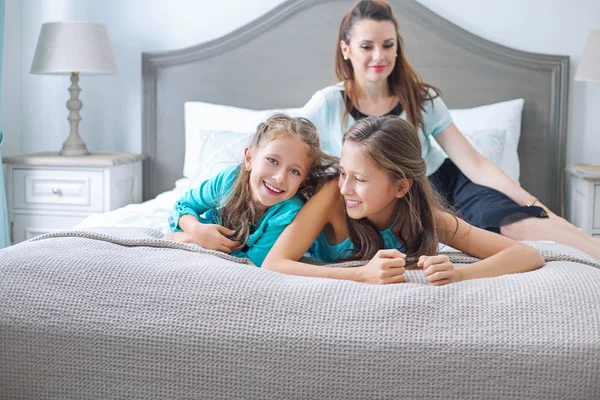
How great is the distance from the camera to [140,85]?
352 centimetres

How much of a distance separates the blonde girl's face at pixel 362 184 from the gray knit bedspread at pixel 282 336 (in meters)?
0.32

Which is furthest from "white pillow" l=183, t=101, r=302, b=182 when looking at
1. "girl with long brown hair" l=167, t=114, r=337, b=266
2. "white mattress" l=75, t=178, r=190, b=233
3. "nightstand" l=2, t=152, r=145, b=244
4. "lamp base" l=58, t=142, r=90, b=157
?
"girl with long brown hair" l=167, t=114, r=337, b=266

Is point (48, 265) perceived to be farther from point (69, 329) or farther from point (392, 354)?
point (392, 354)

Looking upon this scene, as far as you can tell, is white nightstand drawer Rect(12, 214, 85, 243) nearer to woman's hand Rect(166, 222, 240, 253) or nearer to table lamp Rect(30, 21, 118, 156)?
table lamp Rect(30, 21, 118, 156)

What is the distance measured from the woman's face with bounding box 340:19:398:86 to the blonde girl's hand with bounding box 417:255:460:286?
113cm

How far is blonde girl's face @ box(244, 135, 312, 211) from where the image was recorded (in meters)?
1.68

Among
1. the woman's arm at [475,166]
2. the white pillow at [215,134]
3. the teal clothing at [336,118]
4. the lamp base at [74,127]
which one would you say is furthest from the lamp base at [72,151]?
the woman's arm at [475,166]

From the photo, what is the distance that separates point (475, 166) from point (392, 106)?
0.36 metres

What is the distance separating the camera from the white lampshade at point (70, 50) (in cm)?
311

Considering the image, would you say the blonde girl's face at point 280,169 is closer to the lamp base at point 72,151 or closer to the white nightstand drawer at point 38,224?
the white nightstand drawer at point 38,224

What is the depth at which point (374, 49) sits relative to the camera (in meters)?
2.35

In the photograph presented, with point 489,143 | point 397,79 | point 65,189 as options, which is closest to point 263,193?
point 397,79

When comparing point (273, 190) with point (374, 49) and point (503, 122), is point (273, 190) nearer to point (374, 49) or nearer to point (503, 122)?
point (374, 49)

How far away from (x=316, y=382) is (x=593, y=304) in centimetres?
50
